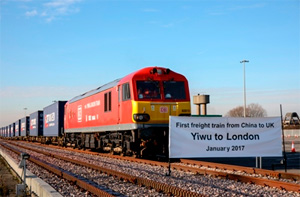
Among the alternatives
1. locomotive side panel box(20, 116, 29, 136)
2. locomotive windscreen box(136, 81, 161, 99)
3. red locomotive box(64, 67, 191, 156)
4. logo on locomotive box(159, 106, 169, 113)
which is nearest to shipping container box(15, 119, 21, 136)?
locomotive side panel box(20, 116, 29, 136)

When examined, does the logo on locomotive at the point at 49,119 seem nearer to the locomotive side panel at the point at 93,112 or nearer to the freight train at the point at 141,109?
the locomotive side panel at the point at 93,112

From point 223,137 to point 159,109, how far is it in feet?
15.2

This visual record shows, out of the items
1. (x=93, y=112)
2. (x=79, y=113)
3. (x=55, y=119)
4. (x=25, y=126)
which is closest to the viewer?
(x=93, y=112)

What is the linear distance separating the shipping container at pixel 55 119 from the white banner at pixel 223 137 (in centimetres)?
2303

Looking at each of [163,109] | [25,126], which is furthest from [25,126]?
[163,109]

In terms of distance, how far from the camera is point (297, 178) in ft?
34.4

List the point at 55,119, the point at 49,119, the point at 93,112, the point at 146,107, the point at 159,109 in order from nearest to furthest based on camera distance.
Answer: the point at 146,107, the point at 159,109, the point at 93,112, the point at 55,119, the point at 49,119

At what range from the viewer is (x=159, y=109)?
1603cm

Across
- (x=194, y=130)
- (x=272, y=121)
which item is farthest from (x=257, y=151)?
(x=194, y=130)

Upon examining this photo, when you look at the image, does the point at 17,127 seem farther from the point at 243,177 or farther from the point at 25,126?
the point at 243,177

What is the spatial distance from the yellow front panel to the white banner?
4.29 meters

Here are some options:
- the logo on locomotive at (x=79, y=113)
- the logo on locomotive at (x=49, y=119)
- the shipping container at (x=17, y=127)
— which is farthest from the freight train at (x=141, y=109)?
the shipping container at (x=17, y=127)

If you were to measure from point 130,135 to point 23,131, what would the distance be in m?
46.1

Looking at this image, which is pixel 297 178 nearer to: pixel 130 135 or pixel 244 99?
pixel 130 135
